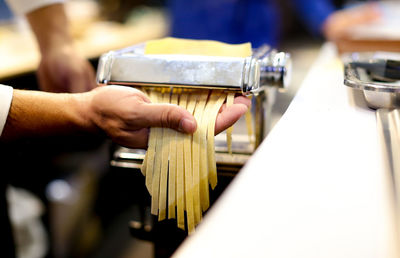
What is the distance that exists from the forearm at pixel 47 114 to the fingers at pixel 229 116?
23 centimetres

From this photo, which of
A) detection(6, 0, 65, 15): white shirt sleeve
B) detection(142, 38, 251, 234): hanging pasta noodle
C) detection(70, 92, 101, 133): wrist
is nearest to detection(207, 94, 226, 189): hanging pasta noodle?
detection(142, 38, 251, 234): hanging pasta noodle

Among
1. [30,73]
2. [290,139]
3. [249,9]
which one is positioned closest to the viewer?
[290,139]

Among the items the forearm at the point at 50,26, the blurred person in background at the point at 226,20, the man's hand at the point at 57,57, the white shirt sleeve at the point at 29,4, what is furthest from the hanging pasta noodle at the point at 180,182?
the blurred person in background at the point at 226,20

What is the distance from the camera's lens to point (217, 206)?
0.37 m

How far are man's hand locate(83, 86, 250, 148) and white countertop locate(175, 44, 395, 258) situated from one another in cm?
8

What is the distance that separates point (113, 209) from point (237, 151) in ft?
5.00

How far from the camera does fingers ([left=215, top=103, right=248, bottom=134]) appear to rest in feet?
1.88

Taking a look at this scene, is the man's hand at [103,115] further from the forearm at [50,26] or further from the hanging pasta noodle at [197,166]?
the forearm at [50,26]

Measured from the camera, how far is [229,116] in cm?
57

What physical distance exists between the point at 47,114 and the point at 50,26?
21.2 inches

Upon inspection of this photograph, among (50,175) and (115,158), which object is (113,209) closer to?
(50,175)

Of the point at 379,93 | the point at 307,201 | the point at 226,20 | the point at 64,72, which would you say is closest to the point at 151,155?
the point at 307,201

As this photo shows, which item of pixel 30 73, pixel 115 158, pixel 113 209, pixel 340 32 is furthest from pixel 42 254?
pixel 340 32

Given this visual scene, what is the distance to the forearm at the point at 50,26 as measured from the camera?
3.48 feet
